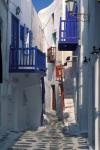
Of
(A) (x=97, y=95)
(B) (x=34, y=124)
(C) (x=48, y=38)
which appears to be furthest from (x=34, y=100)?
(A) (x=97, y=95)

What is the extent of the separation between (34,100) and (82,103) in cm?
519

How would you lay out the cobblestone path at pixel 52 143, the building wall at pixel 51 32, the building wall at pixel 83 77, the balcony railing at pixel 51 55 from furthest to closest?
the balcony railing at pixel 51 55
the building wall at pixel 51 32
the building wall at pixel 83 77
the cobblestone path at pixel 52 143

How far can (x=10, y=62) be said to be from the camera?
63.5ft

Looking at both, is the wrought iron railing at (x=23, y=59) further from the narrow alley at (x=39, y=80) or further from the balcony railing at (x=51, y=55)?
the balcony railing at (x=51, y=55)

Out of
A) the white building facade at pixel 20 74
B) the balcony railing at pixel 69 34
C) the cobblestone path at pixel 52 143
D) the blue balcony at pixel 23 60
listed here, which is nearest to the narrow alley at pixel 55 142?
the cobblestone path at pixel 52 143

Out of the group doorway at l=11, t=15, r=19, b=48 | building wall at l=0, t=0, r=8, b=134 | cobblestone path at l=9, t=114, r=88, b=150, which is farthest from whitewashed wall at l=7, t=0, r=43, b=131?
cobblestone path at l=9, t=114, r=88, b=150

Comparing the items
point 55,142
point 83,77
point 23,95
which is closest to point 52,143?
point 55,142

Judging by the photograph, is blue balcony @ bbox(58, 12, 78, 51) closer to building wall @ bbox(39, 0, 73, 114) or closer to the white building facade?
the white building facade

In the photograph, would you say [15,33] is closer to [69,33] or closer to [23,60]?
[23,60]

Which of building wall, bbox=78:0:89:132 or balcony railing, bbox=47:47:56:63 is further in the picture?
balcony railing, bbox=47:47:56:63

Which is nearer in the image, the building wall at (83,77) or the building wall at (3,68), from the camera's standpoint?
Result: the building wall at (3,68)

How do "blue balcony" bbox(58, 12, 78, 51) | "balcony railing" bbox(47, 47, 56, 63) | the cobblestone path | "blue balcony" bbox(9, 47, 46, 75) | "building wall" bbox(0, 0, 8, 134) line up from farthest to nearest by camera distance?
"balcony railing" bbox(47, 47, 56, 63) → "blue balcony" bbox(58, 12, 78, 51) → "blue balcony" bbox(9, 47, 46, 75) → "building wall" bbox(0, 0, 8, 134) → the cobblestone path

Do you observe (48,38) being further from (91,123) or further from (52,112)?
(91,123)

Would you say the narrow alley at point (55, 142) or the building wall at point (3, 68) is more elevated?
the building wall at point (3, 68)
